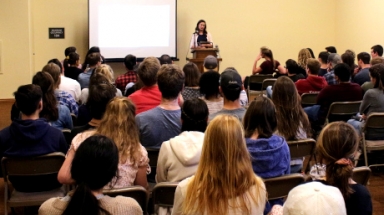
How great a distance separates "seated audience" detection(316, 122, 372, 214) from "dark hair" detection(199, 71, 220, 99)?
6.48 ft

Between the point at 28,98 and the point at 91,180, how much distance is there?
168 centimetres

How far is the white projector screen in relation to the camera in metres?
10.3

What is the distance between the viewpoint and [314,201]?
197 centimetres

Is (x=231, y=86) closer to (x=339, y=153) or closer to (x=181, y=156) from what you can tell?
(x=181, y=156)

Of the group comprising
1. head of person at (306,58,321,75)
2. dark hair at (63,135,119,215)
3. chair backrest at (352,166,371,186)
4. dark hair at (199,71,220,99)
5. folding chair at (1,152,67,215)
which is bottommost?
folding chair at (1,152,67,215)

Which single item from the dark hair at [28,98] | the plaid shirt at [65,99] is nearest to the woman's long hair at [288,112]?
the dark hair at [28,98]

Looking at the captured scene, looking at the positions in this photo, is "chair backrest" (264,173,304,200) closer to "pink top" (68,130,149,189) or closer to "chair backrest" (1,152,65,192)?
"pink top" (68,130,149,189)

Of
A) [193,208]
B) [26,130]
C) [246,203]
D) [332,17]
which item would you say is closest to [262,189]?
[246,203]

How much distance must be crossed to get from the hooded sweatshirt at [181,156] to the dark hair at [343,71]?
3.06m

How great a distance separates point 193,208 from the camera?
2152 millimetres

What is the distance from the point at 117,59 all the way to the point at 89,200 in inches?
356

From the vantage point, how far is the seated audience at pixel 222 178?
2141 mm

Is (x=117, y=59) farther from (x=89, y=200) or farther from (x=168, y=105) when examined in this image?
(x=89, y=200)

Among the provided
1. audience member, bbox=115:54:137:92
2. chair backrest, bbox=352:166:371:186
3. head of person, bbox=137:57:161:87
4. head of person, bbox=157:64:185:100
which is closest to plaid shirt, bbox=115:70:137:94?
audience member, bbox=115:54:137:92
